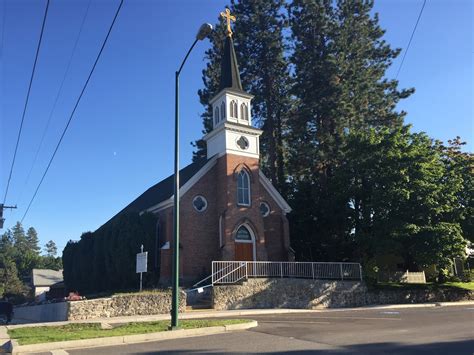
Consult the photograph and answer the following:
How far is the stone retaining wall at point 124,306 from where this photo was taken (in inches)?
739

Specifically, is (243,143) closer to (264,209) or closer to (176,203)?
(264,209)

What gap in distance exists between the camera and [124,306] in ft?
65.9

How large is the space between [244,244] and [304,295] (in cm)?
547

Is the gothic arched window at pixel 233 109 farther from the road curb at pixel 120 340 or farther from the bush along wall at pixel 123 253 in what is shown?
the road curb at pixel 120 340

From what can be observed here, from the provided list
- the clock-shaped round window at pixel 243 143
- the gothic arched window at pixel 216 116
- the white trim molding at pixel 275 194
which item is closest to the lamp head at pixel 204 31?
the clock-shaped round window at pixel 243 143

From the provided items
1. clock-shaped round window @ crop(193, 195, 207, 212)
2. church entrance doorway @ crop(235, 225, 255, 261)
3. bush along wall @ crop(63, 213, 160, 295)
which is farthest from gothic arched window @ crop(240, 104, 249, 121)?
bush along wall @ crop(63, 213, 160, 295)

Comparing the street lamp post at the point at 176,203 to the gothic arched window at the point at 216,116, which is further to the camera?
the gothic arched window at the point at 216,116

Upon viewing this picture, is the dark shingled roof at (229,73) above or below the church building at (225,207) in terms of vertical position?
above

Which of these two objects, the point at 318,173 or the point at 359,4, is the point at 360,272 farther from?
the point at 359,4

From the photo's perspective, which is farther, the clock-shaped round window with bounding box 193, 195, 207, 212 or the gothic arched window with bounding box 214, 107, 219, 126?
the gothic arched window with bounding box 214, 107, 219, 126

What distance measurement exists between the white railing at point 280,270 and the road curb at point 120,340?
35.6 ft

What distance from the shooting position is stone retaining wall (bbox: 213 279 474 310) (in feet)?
75.4

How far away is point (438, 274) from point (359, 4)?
24.0 metres

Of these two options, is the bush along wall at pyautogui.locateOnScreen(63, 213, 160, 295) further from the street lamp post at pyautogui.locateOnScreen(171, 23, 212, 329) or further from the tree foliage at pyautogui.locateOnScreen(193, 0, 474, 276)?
the street lamp post at pyautogui.locateOnScreen(171, 23, 212, 329)
